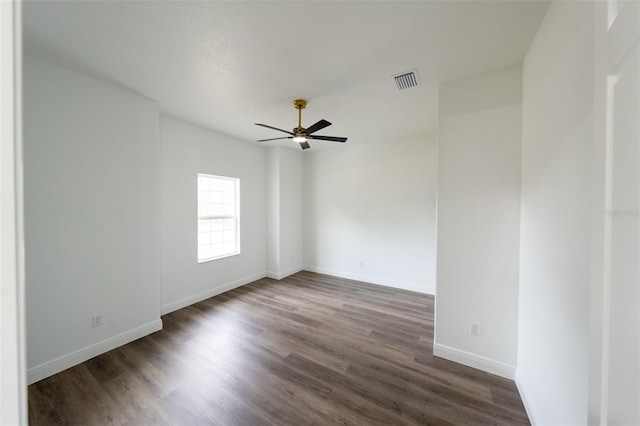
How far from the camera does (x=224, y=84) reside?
238 centimetres

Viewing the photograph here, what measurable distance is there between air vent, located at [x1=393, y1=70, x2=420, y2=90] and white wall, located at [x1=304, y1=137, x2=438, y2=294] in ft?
5.97

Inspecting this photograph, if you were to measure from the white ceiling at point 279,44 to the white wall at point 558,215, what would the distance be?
439mm

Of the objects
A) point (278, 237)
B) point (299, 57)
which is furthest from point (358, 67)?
point (278, 237)

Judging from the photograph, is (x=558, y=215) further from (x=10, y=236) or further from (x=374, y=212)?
(x=374, y=212)

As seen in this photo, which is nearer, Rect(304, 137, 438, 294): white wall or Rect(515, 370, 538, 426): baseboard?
Rect(515, 370, 538, 426): baseboard

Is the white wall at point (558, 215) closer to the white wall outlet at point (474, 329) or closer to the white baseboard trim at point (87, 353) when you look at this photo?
the white wall outlet at point (474, 329)

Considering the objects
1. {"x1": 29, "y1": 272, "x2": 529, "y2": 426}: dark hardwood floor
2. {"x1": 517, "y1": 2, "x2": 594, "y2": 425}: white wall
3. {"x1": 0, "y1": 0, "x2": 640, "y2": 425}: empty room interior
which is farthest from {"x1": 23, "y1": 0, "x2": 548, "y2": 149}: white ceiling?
{"x1": 29, "y1": 272, "x2": 529, "y2": 426}: dark hardwood floor

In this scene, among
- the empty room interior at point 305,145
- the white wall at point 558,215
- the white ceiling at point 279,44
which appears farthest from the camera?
the white ceiling at point 279,44

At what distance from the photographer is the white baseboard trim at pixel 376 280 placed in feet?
13.2

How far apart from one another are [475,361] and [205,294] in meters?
3.70

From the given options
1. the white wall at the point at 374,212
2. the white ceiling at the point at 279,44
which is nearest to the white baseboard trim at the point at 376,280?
the white wall at the point at 374,212

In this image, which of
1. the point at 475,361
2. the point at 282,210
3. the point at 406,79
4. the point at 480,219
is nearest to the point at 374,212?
the point at 282,210

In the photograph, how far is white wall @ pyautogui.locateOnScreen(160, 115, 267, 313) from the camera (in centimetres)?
326

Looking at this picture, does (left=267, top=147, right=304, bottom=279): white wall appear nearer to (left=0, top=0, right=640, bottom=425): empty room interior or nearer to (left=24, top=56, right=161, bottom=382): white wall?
(left=0, top=0, right=640, bottom=425): empty room interior
